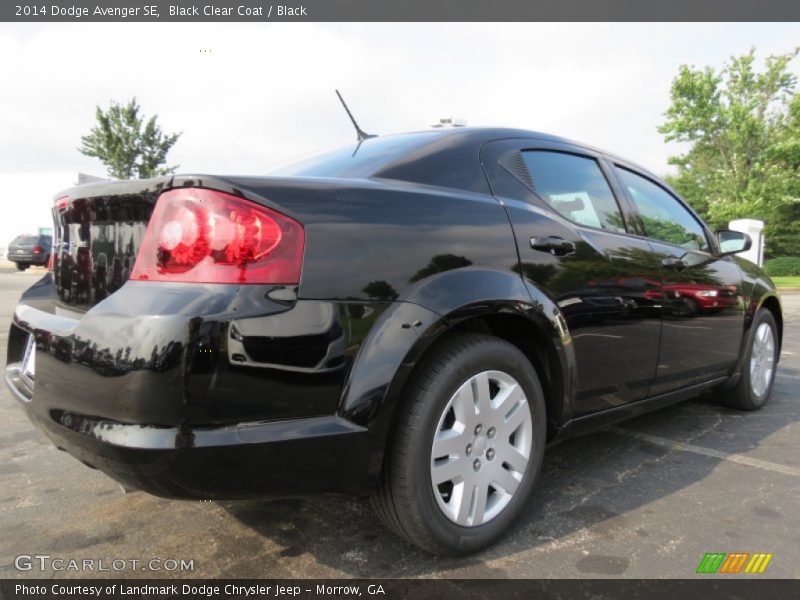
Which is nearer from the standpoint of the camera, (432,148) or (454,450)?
(454,450)

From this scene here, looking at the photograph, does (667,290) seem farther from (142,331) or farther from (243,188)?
(142,331)

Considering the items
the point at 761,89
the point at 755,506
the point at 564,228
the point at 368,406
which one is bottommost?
the point at 755,506

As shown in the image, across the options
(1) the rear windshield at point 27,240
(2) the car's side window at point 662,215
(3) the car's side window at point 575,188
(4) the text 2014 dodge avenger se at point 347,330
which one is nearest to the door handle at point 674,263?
A: (2) the car's side window at point 662,215

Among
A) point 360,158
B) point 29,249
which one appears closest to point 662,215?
point 360,158

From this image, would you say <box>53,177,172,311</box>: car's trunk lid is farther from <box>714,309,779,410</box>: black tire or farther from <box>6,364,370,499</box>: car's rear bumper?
<box>714,309,779,410</box>: black tire

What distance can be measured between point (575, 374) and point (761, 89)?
31628mm

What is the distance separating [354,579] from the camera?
182 cm

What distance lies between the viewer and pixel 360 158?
2273mm

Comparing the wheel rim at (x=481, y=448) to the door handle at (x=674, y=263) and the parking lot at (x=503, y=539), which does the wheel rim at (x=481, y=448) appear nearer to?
the parking lot at (x=503, y=539)

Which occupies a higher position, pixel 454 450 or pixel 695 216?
pixel 695 216

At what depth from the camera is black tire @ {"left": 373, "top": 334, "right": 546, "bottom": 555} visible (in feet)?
5.74

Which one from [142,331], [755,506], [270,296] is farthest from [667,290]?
[142,331]

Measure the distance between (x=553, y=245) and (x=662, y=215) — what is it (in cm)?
A: 129

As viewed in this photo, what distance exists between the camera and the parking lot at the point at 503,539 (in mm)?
1910
